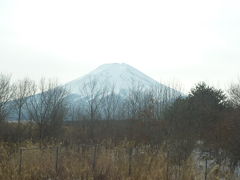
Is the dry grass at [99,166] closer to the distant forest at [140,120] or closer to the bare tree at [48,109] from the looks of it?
the distant forest at [140,120]

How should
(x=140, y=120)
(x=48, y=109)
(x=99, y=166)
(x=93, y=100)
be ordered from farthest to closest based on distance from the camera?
(x=93, y=100) → (x=48, y=109) → (x=140, y=120) → (x=99, y=166)

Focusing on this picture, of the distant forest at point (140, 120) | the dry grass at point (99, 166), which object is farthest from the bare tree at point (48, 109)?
Result: the dry grass at point (99, 166)

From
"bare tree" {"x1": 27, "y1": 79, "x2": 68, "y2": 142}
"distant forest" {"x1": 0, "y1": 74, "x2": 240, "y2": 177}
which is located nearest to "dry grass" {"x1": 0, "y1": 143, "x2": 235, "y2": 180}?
"distant forest" {"x1": 0, "y1": 74, "x2": 240, "y2": 177}

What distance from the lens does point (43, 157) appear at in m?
7.79

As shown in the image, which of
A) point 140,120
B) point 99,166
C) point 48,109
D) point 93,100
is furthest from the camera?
point 93,100

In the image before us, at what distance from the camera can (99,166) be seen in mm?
7621

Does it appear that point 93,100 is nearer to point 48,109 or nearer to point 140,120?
point 48,109

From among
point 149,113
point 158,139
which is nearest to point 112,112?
point 149,113

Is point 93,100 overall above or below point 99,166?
above

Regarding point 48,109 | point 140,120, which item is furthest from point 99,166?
point 48,109

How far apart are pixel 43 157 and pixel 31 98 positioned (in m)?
19.0

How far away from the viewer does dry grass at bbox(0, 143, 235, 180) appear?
695cm

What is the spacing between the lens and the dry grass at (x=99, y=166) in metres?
6.95

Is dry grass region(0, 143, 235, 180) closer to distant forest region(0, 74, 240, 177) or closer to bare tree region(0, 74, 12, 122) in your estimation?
distant forest region(0, 74, 240, 177)
